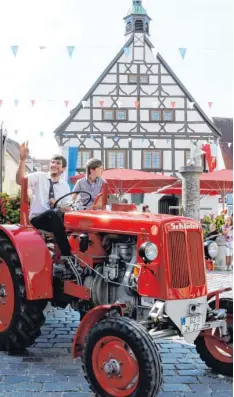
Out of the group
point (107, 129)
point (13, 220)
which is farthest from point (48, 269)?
point (107, 129)

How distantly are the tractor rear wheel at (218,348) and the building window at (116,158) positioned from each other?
25481 millimetres

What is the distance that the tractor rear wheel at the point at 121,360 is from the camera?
3.67 metres

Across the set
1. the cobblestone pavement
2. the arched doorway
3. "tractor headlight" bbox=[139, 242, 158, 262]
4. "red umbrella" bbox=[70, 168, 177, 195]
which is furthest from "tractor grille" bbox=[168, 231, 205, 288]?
the arched doorway

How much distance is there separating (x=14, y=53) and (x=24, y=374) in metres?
12.3

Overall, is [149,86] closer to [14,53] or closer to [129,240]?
[14,53]

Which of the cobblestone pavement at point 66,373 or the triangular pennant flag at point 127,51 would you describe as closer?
the cobblestone pavement at point 66,373

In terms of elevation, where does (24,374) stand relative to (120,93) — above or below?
below

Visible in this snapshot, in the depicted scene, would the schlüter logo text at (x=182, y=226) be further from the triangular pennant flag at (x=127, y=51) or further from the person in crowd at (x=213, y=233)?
the triangular pennant flag at (x=127, y=51)

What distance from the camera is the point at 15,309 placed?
5043 mm

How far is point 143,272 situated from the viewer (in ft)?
14.0

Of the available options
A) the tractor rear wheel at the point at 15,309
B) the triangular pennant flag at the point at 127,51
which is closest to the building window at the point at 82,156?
the triangular pennant flag at the point at 127,51

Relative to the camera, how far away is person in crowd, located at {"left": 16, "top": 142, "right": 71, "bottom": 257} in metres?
5.02

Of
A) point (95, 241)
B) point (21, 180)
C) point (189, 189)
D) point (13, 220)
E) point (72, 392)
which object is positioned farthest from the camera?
point (189, 189)

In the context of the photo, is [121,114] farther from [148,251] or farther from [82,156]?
[148,251]
